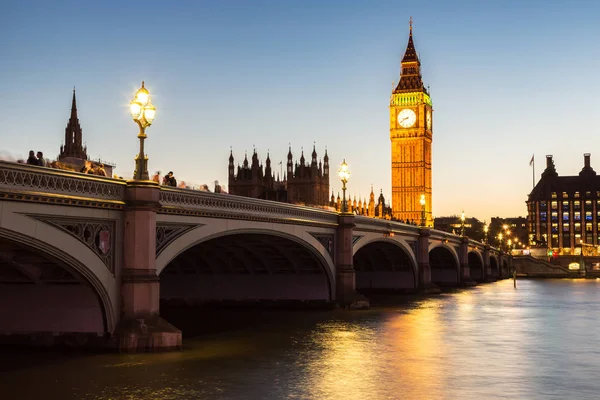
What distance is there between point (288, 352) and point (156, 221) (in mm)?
6750

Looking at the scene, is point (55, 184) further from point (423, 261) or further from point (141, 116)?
point (423, 261)

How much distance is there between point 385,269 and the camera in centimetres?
7212

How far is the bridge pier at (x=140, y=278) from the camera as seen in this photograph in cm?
2559

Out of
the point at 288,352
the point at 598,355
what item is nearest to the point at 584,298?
the point at 598,355

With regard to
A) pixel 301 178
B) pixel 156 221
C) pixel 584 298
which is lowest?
pixel 584 298

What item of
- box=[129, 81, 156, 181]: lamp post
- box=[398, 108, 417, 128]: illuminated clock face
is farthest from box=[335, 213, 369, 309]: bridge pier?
box=[398, 108, 417, 128]: illuminated clock face

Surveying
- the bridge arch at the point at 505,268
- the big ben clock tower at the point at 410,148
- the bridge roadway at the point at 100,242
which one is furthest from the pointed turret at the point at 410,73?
the bridge roadway at the point at 100,242

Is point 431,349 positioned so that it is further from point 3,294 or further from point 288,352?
point 3,294

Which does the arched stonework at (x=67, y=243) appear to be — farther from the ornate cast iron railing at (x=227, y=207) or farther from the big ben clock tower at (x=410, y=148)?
the big ben clock tower at (x=410, y=148)

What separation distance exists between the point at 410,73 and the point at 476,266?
72328mm

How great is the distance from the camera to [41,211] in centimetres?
2223

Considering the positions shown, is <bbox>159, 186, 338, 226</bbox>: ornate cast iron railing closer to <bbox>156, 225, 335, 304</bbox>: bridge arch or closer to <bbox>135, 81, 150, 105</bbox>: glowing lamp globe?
<bbox>156, 225, 335, 304</bbox>: bridge arch

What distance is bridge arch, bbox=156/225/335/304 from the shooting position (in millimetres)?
45250

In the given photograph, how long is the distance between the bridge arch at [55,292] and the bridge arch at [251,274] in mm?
16292
